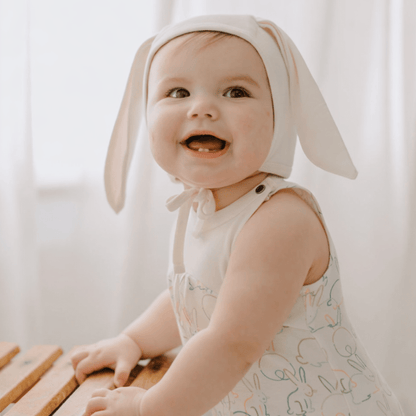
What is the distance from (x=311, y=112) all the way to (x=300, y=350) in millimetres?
342

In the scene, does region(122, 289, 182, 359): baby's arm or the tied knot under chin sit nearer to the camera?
the tied knot under chin

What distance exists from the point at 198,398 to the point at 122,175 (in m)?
0.40

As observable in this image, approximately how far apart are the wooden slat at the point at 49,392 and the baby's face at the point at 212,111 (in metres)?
0.44

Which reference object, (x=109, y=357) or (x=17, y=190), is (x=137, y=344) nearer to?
(x=109, y=357)

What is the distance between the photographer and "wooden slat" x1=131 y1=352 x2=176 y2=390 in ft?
2.65

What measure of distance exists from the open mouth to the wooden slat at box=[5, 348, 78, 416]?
48 cm

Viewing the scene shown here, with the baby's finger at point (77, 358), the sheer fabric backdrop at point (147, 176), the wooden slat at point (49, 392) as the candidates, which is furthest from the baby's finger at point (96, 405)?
the sheer fabric backdrop at point (147, 176)

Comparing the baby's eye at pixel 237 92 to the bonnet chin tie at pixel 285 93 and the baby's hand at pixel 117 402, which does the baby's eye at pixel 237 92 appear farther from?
the baby's hand at pixel 117 402

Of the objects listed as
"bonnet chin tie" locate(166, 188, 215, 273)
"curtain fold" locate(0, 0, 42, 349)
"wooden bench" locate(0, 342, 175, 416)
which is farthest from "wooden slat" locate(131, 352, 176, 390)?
"curtain fold" locate(0, 0, 42, 349)

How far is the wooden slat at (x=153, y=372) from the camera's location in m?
0.81

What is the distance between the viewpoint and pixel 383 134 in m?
1.14

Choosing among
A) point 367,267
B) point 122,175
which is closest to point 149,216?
point 122,175

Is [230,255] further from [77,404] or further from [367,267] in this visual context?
[367,267]

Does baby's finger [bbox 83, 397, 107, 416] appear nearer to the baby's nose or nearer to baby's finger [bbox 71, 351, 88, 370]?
baby's finger [bbox 71, 351, 88, 370]
